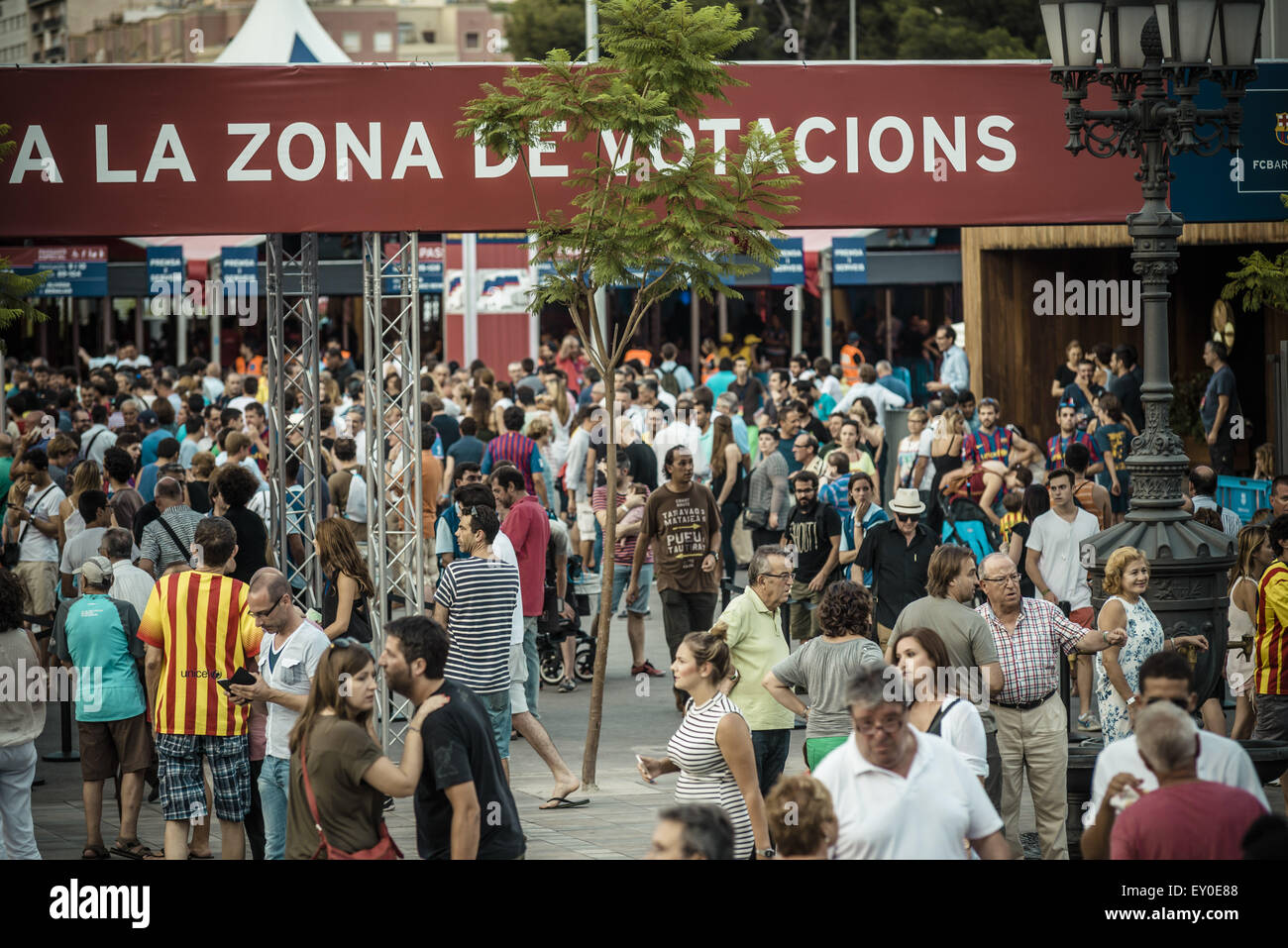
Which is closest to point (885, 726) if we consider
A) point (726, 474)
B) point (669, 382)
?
point (726, 474)

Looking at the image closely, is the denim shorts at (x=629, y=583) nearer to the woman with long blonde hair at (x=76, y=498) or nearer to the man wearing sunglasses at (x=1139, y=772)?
the woman with long blonde hair at (x=76, y=498)

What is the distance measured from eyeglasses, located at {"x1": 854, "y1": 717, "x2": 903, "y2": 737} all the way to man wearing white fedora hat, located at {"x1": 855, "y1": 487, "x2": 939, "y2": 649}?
20.2 ft

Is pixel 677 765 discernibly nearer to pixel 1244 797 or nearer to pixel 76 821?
pixel 1244 797

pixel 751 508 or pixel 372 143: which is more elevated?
pixel 372 143

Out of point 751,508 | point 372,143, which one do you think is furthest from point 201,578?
point 751,508

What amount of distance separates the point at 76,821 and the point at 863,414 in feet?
34.0

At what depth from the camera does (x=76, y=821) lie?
32.3ft

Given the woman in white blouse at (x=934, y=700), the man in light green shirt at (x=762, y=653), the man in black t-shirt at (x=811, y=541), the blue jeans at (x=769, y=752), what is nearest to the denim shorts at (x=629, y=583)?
the man in black t-shirt at (x=811, y=541)

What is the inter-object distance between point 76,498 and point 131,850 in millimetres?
3853

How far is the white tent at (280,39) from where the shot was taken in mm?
21391

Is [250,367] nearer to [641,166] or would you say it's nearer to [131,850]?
[641,166]

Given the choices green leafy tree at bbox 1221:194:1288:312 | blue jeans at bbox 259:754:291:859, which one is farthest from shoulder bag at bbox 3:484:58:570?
green leafy tree at bbox 1221:194:1288:312

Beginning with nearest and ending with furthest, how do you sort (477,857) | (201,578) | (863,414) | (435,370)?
(477,857)
(201,578)
(863,414)
(435,370)

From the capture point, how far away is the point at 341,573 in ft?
30.0
